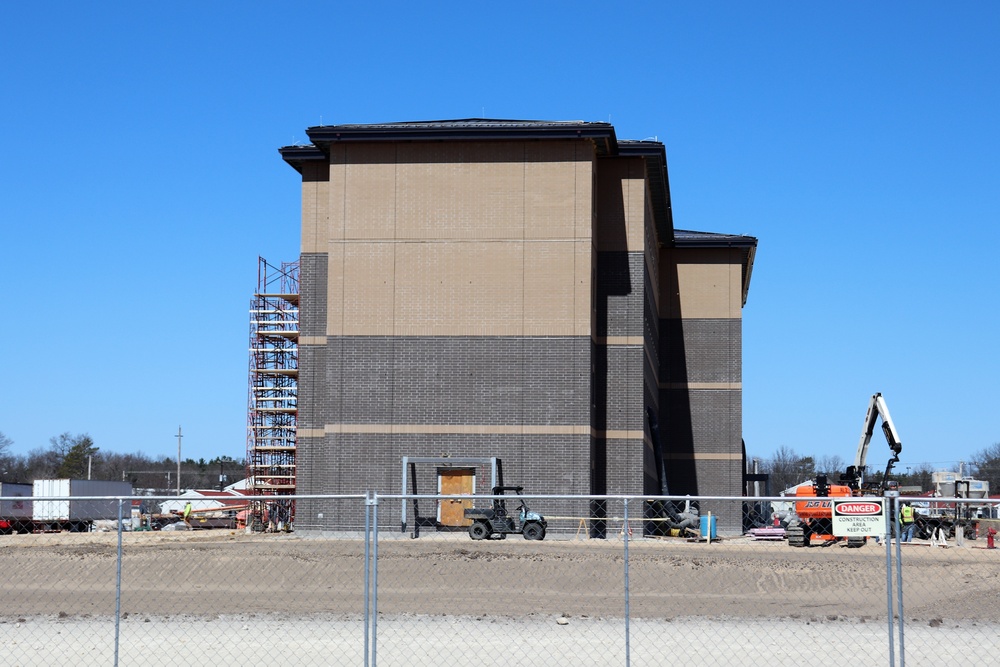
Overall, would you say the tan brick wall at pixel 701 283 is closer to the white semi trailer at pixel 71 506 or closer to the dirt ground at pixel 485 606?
the dirt ground at pixel 485 606

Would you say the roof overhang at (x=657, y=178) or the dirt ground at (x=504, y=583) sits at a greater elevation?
the roof overhang at (x=657, y=178)

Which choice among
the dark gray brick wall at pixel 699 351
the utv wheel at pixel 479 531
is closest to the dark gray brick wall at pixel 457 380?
the utv wheel at pixel 479 531

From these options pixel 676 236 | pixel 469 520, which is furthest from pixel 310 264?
pixel 676 236

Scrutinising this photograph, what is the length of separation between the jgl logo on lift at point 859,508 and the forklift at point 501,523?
2549 cm

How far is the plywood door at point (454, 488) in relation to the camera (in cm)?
4331

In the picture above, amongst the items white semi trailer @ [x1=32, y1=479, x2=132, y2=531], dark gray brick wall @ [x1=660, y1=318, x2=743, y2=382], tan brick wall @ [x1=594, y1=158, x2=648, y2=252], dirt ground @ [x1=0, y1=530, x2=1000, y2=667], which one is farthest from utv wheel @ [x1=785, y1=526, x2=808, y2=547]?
white semi trailer @ [x1=32, y1=479, x2=132, y2=531]

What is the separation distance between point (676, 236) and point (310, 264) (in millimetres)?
23857

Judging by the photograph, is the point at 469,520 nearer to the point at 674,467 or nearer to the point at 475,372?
the point at 475,372

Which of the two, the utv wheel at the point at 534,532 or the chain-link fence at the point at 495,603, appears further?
the utv wheel at the point at 534,532

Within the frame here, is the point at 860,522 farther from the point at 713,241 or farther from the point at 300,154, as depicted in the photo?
the point at 713,241

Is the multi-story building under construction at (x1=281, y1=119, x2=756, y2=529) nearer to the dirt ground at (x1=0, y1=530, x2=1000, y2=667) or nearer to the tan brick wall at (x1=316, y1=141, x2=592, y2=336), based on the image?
the tan brick wall at (x1=316, y1=141, x2=592, y2=336)

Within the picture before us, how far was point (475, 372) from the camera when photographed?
1726 inches

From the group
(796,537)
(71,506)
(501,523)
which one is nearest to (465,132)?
(501,523)

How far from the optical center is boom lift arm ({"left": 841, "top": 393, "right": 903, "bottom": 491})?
45.8m
